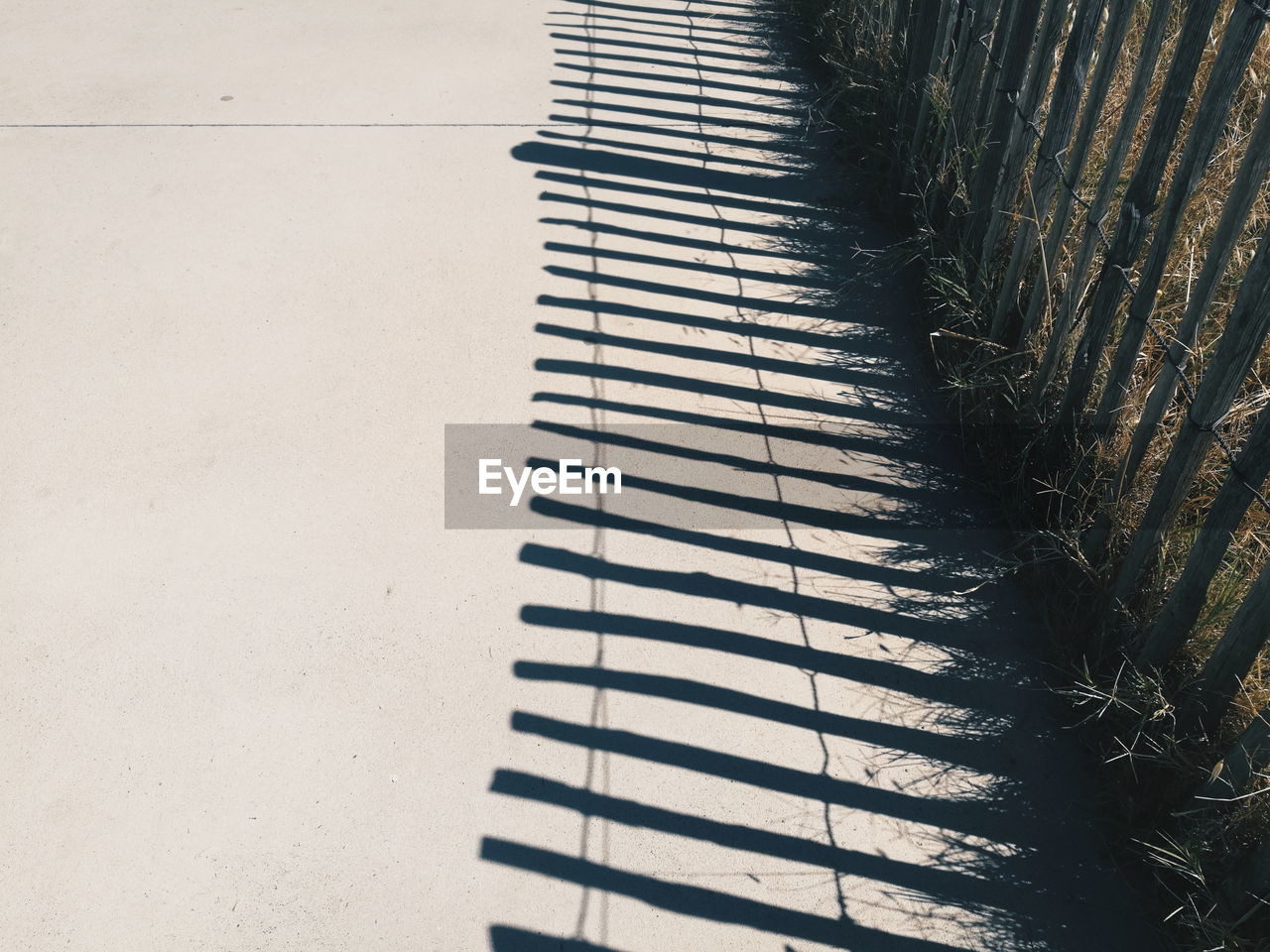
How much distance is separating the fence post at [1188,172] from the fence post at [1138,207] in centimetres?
6

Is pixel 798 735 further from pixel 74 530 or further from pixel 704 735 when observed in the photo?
pixel 74 530

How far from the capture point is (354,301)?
159 inches

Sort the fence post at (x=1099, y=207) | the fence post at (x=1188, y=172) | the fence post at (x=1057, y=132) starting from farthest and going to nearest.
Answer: the fence post at (x=1057, y=132), the fence post at (x=1099, y=207), the fence post at (x=1188, y=172)

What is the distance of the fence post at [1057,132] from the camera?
3.00m

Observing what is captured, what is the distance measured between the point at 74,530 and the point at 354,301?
1298 mm

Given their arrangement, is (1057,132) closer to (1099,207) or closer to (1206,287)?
(1099,207)

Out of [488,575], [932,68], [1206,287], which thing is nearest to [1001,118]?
[932,68]

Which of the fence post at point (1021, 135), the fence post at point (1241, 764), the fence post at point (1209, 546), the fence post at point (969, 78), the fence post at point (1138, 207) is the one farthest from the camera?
the fence post at point (969, 78)

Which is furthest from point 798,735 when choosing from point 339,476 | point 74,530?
point 74,530

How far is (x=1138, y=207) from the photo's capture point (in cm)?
278

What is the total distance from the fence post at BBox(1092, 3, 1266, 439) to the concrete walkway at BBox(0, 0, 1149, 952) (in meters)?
0.63

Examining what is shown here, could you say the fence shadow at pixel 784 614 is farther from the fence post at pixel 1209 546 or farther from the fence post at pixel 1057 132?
the fence post at pixel 1057 132

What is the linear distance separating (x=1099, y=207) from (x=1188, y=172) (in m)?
0.42

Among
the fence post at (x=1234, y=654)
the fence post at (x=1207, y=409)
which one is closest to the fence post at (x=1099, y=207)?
the fence post at (x=1207, y=409)
